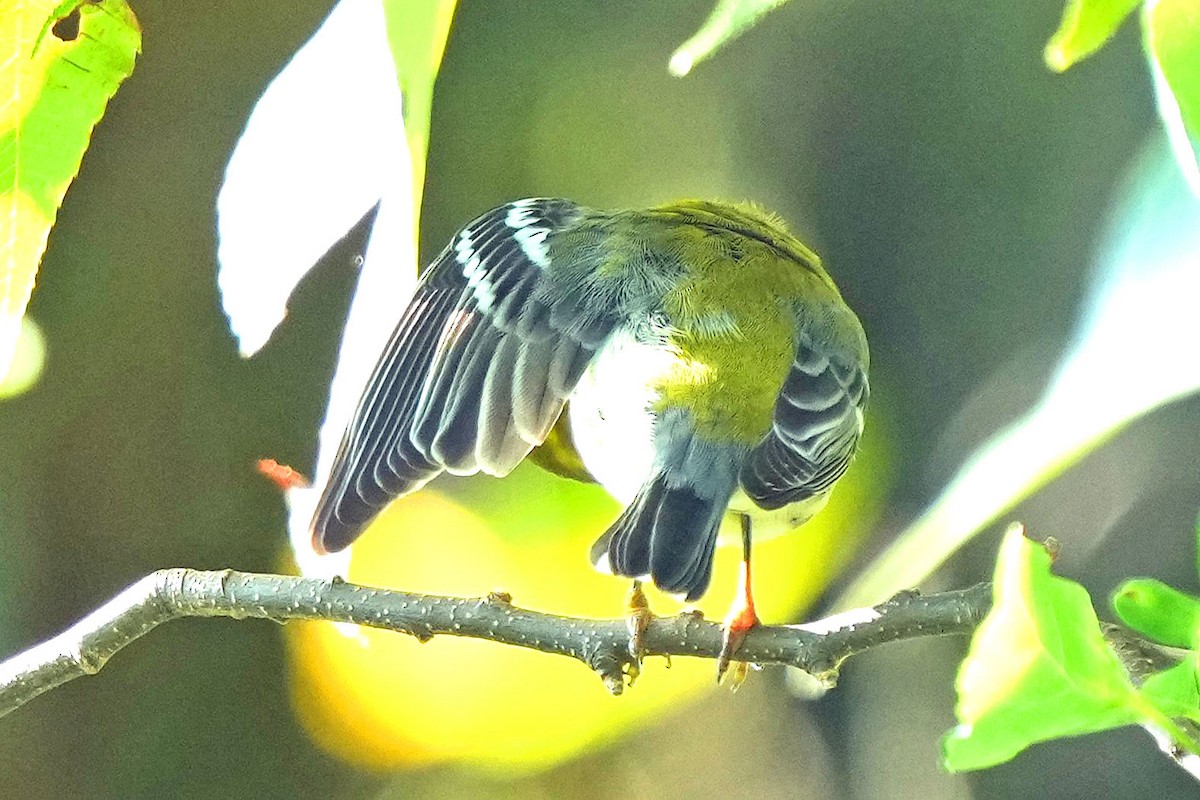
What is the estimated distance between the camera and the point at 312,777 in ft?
2.71

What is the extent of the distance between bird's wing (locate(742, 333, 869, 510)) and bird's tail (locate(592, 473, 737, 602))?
0.02m

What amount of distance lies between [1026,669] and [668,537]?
34 cm

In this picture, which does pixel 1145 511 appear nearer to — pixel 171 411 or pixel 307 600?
pixel 307 600

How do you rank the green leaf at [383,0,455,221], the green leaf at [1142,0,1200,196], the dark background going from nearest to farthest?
the green leaf at [1142,0,1200,196], the green leaf at [383,0,455,221], the dark background

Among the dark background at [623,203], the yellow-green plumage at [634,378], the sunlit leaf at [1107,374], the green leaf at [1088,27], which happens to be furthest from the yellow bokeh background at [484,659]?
the green leaf at [1088,27]

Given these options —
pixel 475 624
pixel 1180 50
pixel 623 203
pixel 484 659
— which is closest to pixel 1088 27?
pixel 1180 50

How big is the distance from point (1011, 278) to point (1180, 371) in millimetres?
235

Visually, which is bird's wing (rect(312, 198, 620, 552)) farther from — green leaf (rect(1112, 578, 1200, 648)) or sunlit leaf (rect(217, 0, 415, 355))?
green leaf (rect(1112, 578, 1200, 648))

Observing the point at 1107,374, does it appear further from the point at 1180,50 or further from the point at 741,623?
the point at 1180,50

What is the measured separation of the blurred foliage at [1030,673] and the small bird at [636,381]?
32 cm

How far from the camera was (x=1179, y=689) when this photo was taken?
0.57 feet

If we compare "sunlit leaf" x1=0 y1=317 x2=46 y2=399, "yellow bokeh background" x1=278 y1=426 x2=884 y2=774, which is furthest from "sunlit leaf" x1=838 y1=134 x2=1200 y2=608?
"sunlit leaf" x1=0 y1=317 x2=46 y2=399

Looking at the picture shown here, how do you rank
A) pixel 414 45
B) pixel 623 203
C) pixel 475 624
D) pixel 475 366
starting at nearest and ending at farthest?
pixel 414 45 → pixel 475 624 → pixel 475 366 → pixel 623 203

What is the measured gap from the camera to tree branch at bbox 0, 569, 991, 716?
0.45m
